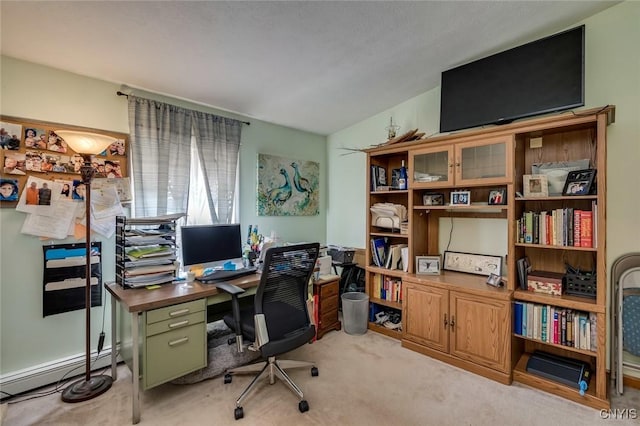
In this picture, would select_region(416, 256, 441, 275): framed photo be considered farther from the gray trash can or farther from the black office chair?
the black office chair

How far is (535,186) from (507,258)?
60cm

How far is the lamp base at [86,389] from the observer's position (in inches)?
78.3

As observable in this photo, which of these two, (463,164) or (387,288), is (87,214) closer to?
(387,288)

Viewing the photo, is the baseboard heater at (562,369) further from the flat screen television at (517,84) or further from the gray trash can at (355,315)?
the flat screen television at (517,84)

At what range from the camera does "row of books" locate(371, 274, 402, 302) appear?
3.12 metres

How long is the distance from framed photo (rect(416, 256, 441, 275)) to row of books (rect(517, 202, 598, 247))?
2.47 feet

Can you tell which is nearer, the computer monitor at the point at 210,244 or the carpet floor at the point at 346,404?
the carpet floor at the point at 346,404

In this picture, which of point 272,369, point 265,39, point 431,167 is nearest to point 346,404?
point 272,369

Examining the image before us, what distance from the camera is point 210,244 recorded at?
2551 mm

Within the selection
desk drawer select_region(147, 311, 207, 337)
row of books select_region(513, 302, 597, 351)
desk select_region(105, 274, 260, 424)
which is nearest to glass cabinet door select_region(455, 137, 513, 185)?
row of books select_region(513, 302, 597, 351)

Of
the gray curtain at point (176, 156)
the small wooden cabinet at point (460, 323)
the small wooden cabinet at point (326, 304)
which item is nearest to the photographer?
the small wooden cabinet at point (460, 323)

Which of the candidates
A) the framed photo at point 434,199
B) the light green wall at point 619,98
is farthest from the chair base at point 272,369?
the light green wall at point 619,98

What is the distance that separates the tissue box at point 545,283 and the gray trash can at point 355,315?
148cm

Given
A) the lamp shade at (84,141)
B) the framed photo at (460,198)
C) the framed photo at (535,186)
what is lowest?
the framed photo at (460,198)
